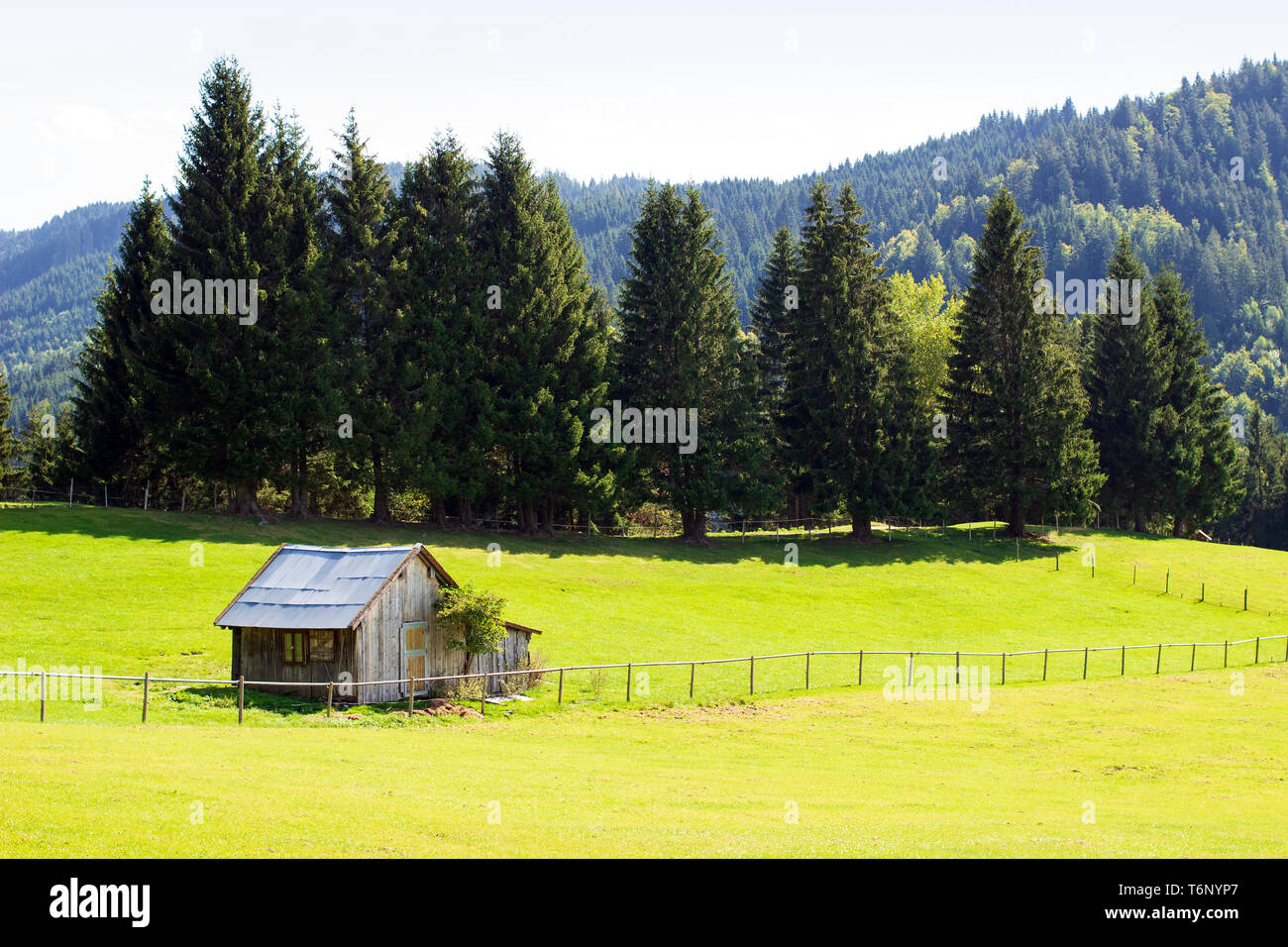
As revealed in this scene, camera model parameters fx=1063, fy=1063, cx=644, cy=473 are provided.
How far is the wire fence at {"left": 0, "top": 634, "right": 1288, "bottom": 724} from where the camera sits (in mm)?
31172

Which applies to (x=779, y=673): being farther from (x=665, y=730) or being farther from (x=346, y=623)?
(x=346, y=623)

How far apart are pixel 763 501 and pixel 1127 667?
27150mm

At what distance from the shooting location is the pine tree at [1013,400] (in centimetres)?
6962

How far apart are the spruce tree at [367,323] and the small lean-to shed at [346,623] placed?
978 inches

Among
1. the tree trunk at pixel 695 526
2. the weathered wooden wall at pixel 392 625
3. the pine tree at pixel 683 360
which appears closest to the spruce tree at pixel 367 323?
the pine tree at pixel 683 360

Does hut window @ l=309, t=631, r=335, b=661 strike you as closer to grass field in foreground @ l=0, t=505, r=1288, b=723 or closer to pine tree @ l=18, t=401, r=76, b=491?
grass field in foreground @ l=0, t=505, r=1288, b=723

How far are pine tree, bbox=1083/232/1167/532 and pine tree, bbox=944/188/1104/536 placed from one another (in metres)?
8.38

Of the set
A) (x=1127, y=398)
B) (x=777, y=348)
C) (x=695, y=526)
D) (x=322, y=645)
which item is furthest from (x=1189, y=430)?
(x=322, y=645)

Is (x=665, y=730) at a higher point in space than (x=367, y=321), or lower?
lower

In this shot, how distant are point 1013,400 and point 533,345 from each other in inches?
1259

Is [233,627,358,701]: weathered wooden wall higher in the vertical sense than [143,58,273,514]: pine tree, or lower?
lower

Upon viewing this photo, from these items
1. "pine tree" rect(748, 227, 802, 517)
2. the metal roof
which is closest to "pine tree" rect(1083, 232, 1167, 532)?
"pine tree" rect(748, 227, 802, 517)

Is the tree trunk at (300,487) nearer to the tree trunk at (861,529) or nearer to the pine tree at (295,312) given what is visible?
the pine tree at (295,312)

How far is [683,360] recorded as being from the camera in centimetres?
6556
